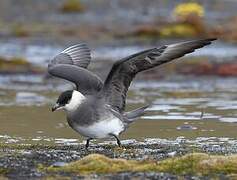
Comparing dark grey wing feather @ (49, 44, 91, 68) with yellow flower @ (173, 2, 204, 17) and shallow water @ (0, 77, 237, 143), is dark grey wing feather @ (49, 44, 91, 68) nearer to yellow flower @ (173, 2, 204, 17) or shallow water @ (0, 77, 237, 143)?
shallow water @ (0, 77, 237, 143)

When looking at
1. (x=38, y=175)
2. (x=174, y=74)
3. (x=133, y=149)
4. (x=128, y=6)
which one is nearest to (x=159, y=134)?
(x=133, y=149)

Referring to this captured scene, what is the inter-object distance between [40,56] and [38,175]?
16746mm

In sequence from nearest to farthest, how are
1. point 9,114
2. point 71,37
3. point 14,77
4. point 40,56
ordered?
point 9,114
point 14,77
point 40,56
point 71,37

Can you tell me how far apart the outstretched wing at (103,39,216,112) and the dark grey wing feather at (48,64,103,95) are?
0.22m


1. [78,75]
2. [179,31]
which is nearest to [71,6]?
[179,31]

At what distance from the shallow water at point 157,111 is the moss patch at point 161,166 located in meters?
3.61

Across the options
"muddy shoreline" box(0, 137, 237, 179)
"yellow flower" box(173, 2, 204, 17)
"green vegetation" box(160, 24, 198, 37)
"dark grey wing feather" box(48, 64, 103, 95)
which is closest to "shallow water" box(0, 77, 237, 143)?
"muddy shoreline" box(0, 137, 237, 179)

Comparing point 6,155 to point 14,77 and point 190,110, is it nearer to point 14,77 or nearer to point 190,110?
point 190,110

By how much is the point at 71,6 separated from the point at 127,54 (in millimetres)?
7993

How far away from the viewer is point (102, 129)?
40.8 ft

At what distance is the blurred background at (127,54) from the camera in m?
15.8

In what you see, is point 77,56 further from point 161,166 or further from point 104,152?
point 161,166

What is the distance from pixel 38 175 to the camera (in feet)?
33.2

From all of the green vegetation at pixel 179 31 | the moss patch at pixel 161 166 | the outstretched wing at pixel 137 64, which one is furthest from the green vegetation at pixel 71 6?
the moss patch at pixel 161 166
